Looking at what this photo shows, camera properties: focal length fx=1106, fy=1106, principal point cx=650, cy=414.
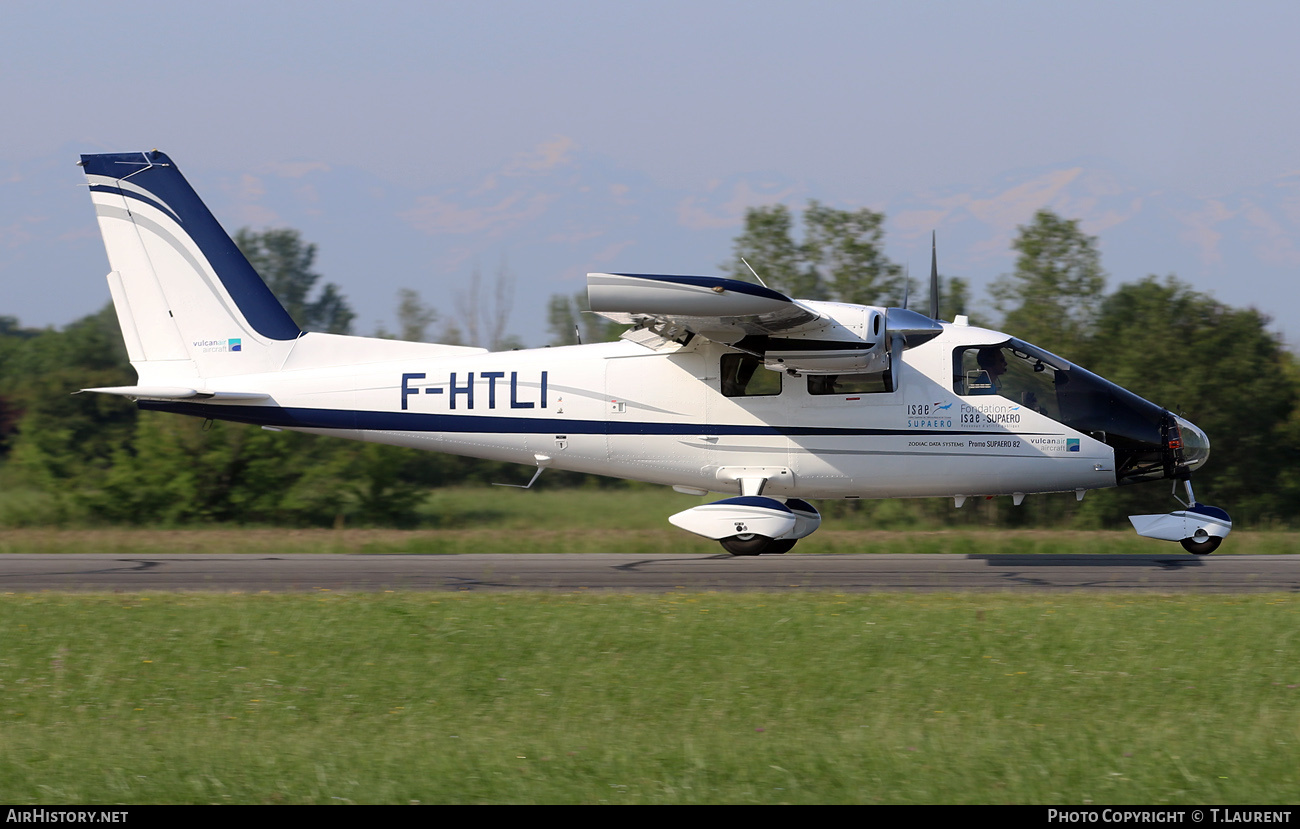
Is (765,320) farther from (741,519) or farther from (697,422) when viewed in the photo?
(741,519)

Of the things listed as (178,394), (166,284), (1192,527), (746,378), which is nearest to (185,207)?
(166,284)

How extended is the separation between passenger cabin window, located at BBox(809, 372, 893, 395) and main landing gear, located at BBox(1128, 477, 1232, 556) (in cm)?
368

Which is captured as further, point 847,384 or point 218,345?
point 218,345

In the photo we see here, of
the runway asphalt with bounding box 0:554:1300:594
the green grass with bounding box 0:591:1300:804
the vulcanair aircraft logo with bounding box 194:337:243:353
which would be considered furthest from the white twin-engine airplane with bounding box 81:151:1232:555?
the green grass with bounding box 0:591:1300:804

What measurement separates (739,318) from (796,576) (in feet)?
10.6

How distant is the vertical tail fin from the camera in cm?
1616

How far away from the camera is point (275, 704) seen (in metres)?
7.25

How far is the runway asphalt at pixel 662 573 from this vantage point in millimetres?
11938

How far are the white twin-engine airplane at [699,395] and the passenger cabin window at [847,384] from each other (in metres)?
0.02

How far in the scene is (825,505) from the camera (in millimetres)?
22594

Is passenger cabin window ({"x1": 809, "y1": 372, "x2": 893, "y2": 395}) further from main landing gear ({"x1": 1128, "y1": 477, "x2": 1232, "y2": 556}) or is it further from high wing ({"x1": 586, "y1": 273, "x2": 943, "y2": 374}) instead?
main landing gear ({"x1": 1128, "y1": 477, "x2": 1232, "y2": 556})

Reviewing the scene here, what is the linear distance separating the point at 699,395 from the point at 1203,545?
6913 millimetres

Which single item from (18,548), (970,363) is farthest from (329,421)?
(970,363)
